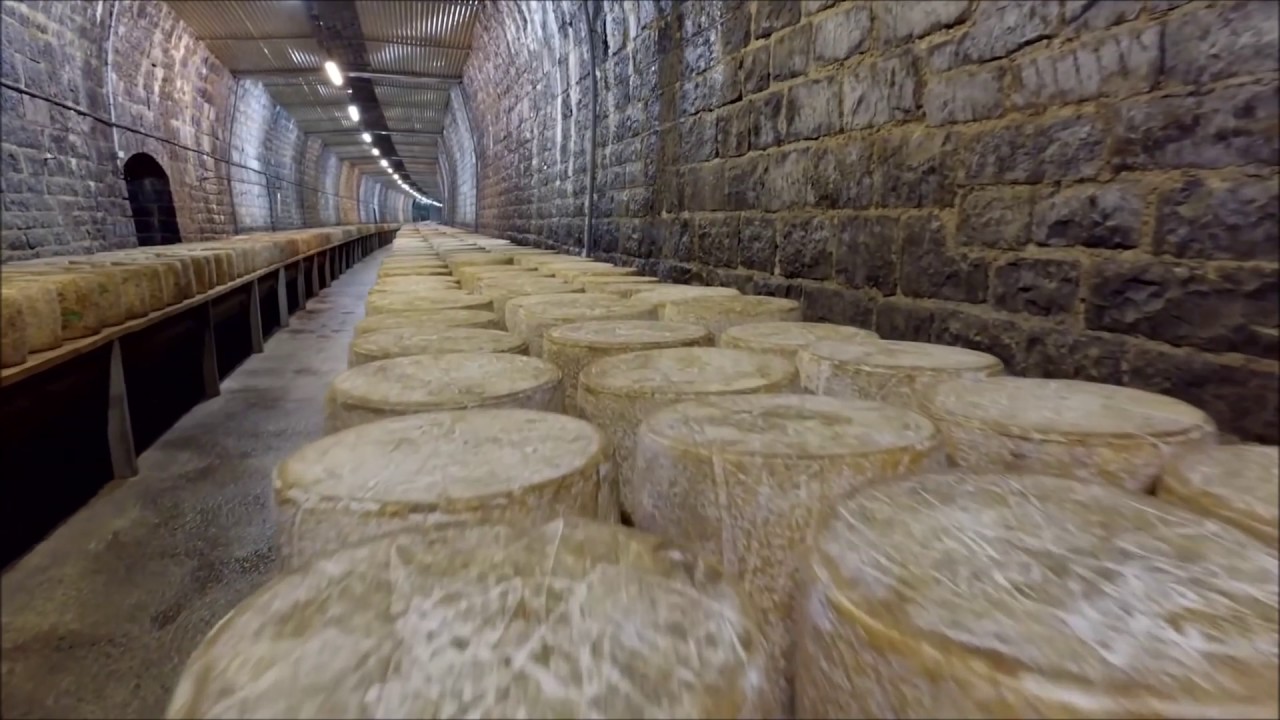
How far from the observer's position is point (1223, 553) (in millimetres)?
770

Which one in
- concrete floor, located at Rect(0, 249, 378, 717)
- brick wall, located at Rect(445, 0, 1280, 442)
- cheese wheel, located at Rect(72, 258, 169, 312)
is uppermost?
brick wall, located at Rect(445, 0, 1280, 442)

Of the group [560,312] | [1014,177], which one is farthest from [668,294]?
[1014,177]

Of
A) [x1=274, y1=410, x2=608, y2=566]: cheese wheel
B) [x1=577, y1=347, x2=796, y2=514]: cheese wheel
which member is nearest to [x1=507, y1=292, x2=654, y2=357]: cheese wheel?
[x1=577, y1=347, x2=796, y2=514]: cheese wheel

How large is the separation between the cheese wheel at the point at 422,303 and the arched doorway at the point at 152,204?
9888 mm

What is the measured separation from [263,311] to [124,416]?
17.6 feet

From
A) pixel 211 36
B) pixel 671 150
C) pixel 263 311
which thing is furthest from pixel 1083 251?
pixel 211 36

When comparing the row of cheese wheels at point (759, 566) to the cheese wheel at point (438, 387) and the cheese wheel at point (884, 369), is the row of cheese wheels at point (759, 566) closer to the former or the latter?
the cheese wheel at point (438, 387)

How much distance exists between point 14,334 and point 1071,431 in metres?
3.05

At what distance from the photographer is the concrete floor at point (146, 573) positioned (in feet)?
5.78

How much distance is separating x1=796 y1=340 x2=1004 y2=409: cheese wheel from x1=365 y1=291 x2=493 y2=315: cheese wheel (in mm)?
1758

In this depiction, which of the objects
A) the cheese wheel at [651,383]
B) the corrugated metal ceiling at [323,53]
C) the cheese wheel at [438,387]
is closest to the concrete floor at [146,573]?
the cheese wheel at [438,387]

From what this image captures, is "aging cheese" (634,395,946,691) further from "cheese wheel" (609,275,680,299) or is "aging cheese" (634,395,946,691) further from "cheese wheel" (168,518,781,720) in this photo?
"cheese wheel" (609,275,680,299)

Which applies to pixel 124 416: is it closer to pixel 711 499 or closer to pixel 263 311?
pixel 711 499

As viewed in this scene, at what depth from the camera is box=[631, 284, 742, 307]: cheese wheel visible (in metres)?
2.93
